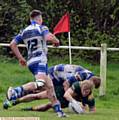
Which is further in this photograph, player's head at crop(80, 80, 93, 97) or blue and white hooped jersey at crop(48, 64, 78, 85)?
blue and white hooped jersey at crop(48, 64, 78, 85)

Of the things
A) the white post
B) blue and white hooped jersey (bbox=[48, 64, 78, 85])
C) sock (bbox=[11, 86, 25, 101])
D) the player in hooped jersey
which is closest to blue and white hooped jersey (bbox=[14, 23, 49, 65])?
the player in hooped jersey

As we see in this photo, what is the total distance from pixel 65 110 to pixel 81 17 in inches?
473

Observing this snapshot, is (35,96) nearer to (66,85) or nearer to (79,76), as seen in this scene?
(66,85)

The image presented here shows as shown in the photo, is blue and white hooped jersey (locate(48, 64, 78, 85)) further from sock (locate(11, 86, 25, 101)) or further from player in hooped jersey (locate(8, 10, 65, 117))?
player in hooped jersey (locate(8, 10, 65, 117))

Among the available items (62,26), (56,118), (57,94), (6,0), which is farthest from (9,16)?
(56,118)

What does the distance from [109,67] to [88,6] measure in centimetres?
287

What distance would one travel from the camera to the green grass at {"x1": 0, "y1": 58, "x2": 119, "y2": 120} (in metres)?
11.8

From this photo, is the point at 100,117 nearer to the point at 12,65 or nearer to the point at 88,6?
the point at 12,65

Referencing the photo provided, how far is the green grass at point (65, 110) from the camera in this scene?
38.8 ft

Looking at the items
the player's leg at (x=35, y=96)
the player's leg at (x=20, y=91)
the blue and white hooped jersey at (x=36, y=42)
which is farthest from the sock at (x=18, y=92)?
the player's leg at (x=35, y=96)

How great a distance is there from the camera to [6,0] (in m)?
25.4

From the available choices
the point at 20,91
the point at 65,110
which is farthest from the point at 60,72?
the point at 20,91

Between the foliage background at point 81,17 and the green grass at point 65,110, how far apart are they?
1.12 m

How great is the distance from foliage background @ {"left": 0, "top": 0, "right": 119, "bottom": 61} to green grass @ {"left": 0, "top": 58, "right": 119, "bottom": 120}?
1.12m
